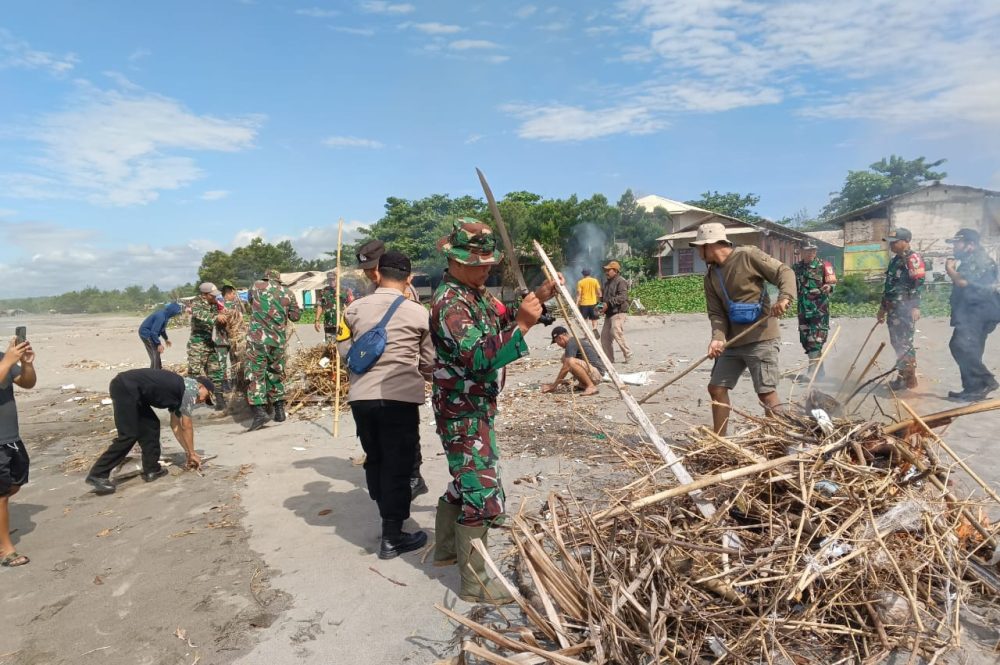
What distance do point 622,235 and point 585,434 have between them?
1020 inches

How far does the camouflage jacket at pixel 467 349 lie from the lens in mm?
2713

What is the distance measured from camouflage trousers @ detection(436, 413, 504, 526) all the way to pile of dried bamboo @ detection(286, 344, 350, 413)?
18.1 ft

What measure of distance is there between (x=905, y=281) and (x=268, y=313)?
25.3 feet

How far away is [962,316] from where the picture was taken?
6.47m

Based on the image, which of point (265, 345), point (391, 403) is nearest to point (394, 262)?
point (391, 403)

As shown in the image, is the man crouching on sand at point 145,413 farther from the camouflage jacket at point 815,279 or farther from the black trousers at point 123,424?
the camouflage jacket at point 815,279

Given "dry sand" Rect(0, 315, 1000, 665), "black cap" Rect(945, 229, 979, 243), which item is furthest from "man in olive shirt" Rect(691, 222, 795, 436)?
"black cap" Rect(945, 229, 979, 243)

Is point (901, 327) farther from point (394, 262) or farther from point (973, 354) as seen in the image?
point (394, 262)

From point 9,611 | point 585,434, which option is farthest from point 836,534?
point 9,611

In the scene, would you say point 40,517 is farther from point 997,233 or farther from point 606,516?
point 997,233

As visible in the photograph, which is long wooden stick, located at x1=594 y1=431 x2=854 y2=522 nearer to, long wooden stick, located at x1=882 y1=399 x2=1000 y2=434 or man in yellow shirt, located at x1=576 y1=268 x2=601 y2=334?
long wooden stick, located at x1=882 y1=399 x2=1000 y2=434

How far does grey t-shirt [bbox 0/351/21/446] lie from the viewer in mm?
3836

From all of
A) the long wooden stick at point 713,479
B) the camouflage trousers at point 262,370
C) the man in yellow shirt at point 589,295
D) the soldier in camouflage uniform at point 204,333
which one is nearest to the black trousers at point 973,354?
the long wooden stick at point 713,479

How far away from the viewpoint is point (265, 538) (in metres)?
4.07
